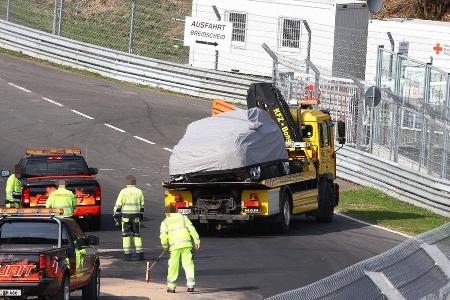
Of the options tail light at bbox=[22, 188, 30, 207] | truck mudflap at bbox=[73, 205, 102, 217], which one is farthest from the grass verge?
tail light at bbox=[22, 188, 30, 207]

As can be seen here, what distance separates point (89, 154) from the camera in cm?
3606

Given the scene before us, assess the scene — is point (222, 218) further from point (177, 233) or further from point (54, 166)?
point (177, 233)

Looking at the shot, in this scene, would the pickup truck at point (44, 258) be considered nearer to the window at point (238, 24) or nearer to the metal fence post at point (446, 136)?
the metal fence post at point (446, 136)

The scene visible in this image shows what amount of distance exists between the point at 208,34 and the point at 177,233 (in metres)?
26.4

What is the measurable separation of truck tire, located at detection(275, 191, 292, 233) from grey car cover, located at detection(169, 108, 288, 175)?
0.85 m

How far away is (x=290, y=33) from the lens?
45562mm

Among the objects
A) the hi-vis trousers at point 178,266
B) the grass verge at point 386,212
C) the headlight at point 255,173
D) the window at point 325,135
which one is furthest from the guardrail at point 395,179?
the hi-vis trousers at point 178,266

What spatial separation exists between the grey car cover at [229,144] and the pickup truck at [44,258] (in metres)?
7.80

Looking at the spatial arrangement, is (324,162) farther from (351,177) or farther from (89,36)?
(89,36)

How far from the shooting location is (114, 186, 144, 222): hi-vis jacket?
22961 mm

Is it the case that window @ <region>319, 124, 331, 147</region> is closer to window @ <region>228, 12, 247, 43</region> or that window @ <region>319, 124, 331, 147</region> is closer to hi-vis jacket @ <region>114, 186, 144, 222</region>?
hi-vis jacket @ <region>114, 186, 144, 222</region>

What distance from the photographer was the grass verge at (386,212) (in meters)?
29.0

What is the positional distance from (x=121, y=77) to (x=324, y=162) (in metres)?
18.8

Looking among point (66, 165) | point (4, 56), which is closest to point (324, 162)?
point (66, 165)
